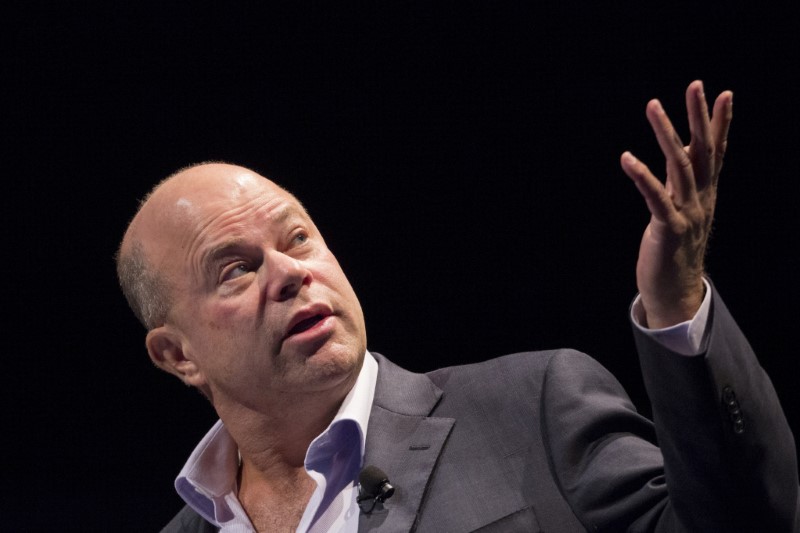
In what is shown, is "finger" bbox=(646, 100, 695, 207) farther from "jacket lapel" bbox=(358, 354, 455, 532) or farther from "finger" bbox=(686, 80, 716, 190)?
"jacket lapel" bbox=(358, 354, 455, 532)

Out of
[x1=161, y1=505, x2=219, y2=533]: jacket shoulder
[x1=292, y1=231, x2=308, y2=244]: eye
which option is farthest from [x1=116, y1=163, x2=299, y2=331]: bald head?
Answer: [x1=161, y1=505, x2=219, y2=533]: jacket shoulder

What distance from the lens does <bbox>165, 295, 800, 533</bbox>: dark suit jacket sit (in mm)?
1503

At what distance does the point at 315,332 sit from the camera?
7.62 feet

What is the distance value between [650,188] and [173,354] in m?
1.64

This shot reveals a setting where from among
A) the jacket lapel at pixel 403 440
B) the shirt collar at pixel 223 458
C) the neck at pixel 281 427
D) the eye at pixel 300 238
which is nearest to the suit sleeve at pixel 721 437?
the jacket lapel at pixel 403 440

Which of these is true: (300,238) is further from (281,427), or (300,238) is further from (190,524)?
(190,524)

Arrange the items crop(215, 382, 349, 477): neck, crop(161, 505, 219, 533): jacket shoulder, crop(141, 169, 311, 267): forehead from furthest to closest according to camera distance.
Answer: crop(161, 505, 219, 533): jacket shoulder < crop(141, 169, 311, 267): forehead < crop(215, 382, 349, 477): neck

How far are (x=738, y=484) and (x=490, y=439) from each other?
2.50 ft

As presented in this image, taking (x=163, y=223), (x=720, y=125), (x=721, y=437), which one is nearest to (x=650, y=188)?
(x=720, y=125)

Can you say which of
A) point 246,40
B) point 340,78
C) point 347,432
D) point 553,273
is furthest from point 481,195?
point 347,432

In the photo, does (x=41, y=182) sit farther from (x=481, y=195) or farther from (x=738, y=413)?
(x=738, y=413)

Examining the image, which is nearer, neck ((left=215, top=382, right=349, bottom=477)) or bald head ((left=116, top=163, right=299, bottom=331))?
neck ((left=215, top=382, right=349, bottom=477))

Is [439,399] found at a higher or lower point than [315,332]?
lower

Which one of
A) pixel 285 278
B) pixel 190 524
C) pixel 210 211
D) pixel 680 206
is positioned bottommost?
pixel 190 524
